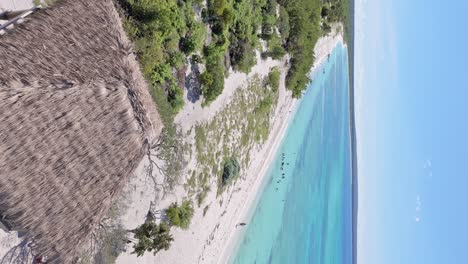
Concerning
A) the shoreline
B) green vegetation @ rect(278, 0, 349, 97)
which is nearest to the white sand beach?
the shoreline

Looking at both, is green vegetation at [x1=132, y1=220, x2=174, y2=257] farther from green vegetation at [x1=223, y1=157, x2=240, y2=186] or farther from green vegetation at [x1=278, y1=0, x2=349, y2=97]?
green vegetation at [x1=278, y1=0, x2=349, y2=97]

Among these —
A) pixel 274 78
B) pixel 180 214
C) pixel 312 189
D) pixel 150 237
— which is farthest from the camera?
pixel 312 189

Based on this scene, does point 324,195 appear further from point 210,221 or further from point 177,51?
point 177,51

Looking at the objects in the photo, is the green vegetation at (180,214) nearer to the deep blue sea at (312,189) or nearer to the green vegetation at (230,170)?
the green vegetation at (230,170)

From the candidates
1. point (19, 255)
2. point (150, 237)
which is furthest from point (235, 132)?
point (19, 255)

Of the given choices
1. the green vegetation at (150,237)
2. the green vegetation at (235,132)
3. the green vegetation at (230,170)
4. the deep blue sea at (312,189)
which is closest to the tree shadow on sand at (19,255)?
the green vegetation at (150,237)

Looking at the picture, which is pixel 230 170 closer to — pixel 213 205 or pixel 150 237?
pixel 213 205
